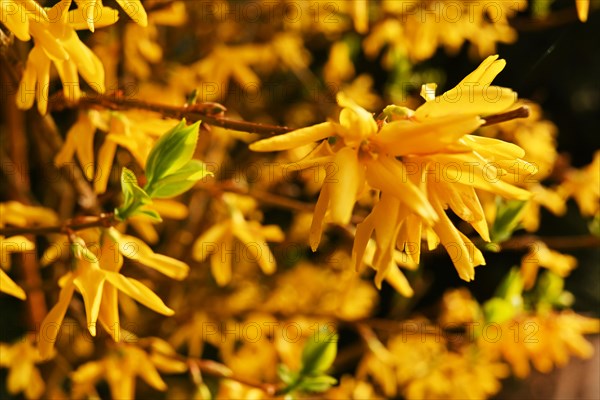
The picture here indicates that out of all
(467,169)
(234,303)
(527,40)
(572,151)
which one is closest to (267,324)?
(234,303)

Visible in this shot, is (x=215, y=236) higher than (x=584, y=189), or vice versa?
(x=215, y=236)

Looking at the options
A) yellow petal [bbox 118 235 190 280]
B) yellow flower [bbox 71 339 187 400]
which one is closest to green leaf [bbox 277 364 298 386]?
yellow flower [bbox 71 339 187 400]

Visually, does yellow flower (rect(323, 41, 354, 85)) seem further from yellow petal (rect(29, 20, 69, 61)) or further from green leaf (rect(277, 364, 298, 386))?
yellow petal (rect(29, 20, 69, 61))

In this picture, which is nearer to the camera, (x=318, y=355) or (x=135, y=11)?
(x=135, y=11)

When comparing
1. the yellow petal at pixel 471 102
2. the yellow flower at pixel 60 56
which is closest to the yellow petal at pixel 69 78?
the yellow flower at pixel 60 56

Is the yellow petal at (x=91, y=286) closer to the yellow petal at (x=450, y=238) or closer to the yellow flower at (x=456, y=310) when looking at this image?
the yellow petal at (x=450, y=238)

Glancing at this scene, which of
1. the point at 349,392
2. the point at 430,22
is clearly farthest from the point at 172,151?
the point at 349,392

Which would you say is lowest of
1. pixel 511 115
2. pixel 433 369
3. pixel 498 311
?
pixel 433 369

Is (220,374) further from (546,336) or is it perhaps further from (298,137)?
(546,336)
